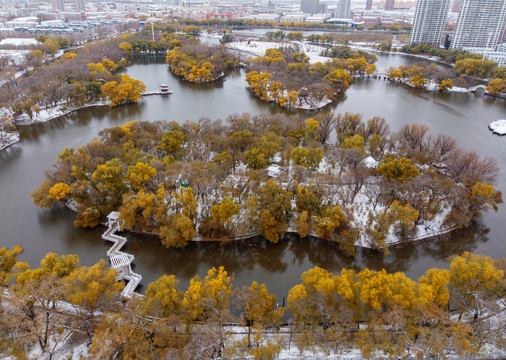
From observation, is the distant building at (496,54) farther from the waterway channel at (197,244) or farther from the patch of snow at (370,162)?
the patch of snow at (370,162)

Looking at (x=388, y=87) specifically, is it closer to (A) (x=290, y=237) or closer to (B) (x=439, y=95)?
(B) (x=439, y=95)

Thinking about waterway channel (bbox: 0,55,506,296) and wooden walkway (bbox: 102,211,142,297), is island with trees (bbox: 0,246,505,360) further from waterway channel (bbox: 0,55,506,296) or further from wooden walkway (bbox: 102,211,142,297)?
waterway channel (bbox: 0,55,506,296)

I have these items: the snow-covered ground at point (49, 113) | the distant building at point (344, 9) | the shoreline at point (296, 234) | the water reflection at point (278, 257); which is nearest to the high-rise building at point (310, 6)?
the distant building at point (344, 9)

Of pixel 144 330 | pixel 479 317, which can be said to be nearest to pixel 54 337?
pixel 144 330

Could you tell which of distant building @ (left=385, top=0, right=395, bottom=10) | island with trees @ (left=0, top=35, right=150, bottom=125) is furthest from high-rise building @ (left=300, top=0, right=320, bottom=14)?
island with trees @ (left=0, top=35, right=150, bottom=125)

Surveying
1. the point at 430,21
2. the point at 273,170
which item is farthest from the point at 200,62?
the point at 430,21
